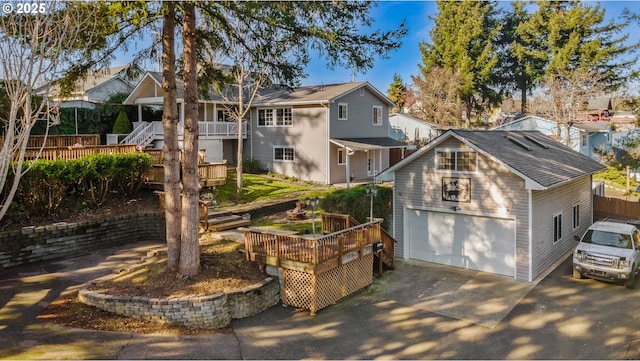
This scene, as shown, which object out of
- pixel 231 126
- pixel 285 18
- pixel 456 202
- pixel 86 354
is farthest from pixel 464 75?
pixel 86 354

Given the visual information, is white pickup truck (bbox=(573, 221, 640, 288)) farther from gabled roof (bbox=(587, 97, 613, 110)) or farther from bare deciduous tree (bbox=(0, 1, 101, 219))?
gabled roof (bbox=(587, 97, 613, 110))

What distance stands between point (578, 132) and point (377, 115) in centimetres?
1753

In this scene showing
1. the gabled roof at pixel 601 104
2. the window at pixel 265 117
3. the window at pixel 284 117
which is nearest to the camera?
the window at pixel 284 117

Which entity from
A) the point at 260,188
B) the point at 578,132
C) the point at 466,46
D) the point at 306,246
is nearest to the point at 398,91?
the point at 466,46

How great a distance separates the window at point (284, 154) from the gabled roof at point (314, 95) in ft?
9.19

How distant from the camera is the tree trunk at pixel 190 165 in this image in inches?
439

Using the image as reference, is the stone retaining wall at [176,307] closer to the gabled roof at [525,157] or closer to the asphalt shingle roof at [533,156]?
the gabled roof at [525,157]

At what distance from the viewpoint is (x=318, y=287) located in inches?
451

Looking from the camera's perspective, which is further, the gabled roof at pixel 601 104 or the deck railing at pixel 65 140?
the gabled roof at pixel 601 104

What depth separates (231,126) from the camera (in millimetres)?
27906

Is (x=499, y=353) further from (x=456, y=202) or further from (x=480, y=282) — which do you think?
(x=456, y=202)

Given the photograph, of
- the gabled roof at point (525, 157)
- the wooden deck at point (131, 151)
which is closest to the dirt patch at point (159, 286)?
the wooden deck at point (131, 151)

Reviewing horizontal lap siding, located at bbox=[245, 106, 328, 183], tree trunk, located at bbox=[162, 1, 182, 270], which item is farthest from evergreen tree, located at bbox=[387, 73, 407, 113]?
tree trunk, located at bbox=[162, 1, 182, 270]

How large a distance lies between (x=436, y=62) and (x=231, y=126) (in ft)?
80.1
